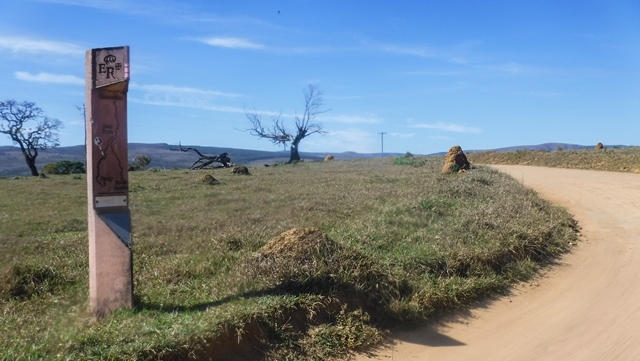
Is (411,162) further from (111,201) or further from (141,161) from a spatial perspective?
(111,201)

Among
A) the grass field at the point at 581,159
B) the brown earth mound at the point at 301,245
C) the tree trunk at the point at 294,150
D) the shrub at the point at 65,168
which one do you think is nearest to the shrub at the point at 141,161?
the shrub at the point at 65,168

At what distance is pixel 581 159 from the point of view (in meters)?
27.3

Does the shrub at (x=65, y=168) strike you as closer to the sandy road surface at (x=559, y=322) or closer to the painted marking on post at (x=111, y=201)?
the sandy road surface at (x=559, y=322)

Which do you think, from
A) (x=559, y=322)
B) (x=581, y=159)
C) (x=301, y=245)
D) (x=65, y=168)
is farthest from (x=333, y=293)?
(x=65, y=168)

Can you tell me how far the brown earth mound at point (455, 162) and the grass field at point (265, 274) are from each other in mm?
6922

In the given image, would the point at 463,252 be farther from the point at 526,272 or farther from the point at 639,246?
the point at 639,246

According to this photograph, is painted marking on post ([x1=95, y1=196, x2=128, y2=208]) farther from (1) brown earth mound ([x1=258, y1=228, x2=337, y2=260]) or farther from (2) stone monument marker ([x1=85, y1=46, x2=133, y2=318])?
(1) brown earth mound ([x1=258, y1=228, x2=337, y2=260])

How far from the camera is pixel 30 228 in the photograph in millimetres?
9148

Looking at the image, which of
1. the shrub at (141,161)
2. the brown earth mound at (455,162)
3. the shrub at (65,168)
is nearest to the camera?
the brown earth mound at (455,162)

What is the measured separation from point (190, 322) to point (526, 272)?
4510 mm

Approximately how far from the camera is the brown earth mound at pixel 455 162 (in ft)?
59.3

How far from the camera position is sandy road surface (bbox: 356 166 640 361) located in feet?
17.1

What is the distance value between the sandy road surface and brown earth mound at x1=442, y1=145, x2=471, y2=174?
877cm

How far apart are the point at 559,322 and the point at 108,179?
15.1ft
